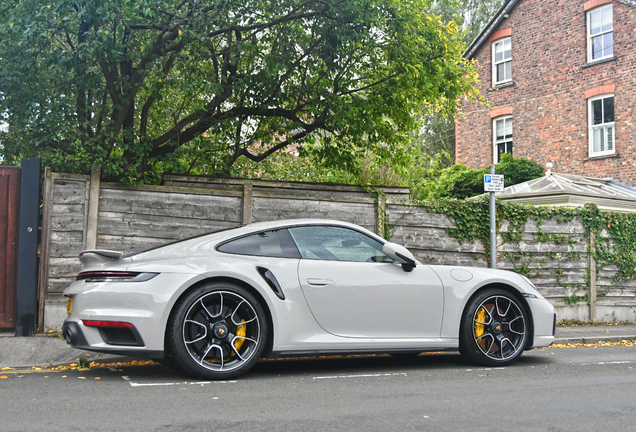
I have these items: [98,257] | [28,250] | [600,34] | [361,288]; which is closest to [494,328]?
[361,288]

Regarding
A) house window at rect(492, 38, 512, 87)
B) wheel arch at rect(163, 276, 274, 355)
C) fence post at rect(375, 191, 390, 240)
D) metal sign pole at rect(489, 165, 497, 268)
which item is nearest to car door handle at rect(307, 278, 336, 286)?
wheel arch at rect(163, 276, 274, 355)

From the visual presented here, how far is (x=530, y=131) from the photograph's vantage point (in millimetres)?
21094

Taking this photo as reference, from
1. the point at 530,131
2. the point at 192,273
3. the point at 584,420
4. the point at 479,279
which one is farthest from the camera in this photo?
the point at 530,131

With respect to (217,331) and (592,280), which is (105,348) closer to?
(217,331)

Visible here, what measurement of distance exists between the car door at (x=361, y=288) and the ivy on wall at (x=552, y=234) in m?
3.96

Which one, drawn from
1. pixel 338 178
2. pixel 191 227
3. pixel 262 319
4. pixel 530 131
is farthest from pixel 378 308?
pixel 530 131

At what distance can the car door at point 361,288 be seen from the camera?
5.49 m

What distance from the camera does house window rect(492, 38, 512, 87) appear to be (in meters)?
22.2

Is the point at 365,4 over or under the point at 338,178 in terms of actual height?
over

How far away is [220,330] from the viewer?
16.8 feet

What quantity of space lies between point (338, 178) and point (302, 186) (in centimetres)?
554

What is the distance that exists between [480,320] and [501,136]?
1749cm

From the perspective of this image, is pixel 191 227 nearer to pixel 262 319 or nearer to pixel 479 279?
pixel 262 319

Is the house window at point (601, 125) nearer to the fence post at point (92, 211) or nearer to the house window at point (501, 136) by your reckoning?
the house window at point (501, 136)
